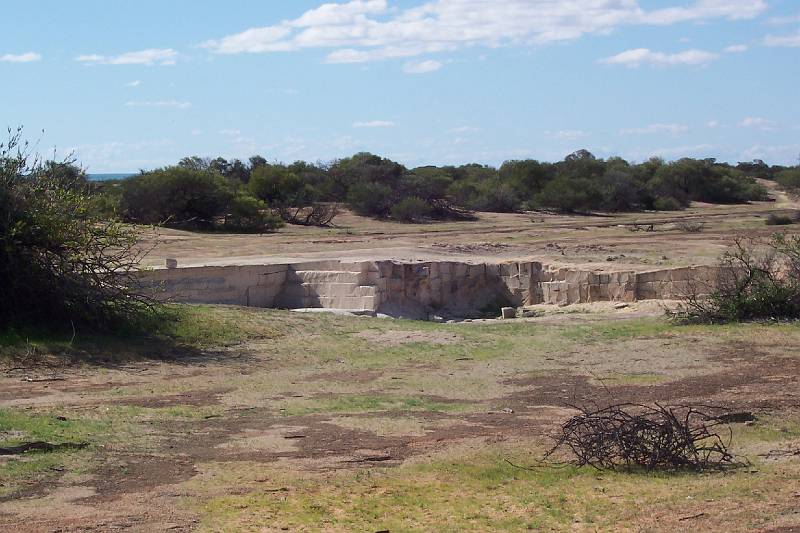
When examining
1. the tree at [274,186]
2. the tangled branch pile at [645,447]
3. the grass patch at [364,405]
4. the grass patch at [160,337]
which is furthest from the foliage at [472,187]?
the tangled branch pile at [645,447]

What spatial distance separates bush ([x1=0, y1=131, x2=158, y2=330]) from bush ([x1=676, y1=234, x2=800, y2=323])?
9.57 m

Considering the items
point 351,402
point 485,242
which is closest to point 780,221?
point 485,242

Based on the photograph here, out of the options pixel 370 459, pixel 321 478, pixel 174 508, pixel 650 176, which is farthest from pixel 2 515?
pixel 650 176

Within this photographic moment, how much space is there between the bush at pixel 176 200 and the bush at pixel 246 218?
43 centimetres

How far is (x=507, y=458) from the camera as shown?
961 centimetres

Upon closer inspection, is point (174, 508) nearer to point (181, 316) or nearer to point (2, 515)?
point (2, 515)

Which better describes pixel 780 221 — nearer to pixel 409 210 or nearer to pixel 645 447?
pixel 409 210

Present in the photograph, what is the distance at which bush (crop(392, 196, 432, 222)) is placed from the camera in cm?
4188

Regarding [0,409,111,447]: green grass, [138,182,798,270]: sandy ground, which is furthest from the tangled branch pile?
[138,182,798,270]: sandy ground

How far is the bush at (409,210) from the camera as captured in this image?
4188cm

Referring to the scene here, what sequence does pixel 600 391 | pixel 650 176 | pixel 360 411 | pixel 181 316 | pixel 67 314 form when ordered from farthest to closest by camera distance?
pixel 650 176 < pixel 181 316 < pixel 67 314 < pixel 600 391 < pixel 360 411

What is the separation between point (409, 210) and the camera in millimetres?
41938

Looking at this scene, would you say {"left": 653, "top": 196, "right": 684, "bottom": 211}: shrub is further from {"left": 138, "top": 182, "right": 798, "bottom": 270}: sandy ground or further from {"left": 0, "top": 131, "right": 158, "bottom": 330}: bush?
{"left": 0, "top": 131, "right": 158, "bottom": 330}: bush

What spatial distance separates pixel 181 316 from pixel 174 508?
377 inches
